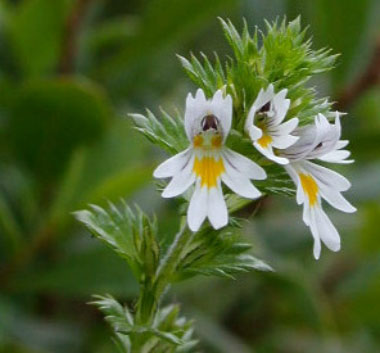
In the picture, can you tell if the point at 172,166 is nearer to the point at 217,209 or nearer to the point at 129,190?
the point at 217,209

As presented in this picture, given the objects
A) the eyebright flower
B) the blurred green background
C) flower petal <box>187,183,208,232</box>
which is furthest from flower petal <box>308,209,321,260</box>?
the blurred green background

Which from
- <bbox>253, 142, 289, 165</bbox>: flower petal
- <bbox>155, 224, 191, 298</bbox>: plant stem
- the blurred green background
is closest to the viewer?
<bbox>253, 142, 289, 165</bbox>: flower petal

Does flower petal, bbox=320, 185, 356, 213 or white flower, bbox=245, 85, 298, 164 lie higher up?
white flower, bbox=245, 85, 298, 164

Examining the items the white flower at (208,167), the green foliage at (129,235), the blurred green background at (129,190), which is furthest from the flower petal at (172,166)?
the blurred green background at (129,190)

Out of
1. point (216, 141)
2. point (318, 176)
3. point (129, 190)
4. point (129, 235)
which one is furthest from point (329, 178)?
point (129, 190)

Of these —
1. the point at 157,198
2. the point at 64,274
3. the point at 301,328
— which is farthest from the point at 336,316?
the point at 64,274

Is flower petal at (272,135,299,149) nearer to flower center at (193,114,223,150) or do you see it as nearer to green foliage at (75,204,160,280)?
flower center at (193,114,223,150)

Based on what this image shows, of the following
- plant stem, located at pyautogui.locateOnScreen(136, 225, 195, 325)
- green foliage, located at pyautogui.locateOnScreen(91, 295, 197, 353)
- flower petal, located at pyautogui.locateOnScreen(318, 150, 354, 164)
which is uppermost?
flower petal, located at pyautogui.locateOnScreen(318, 150, 354, 164)

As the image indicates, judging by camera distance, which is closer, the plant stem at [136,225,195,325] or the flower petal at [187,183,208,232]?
the flower petal at [187,183,208,232]

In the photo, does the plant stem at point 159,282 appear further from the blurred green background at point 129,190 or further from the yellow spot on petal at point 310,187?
the blurred green background at point 129,190
